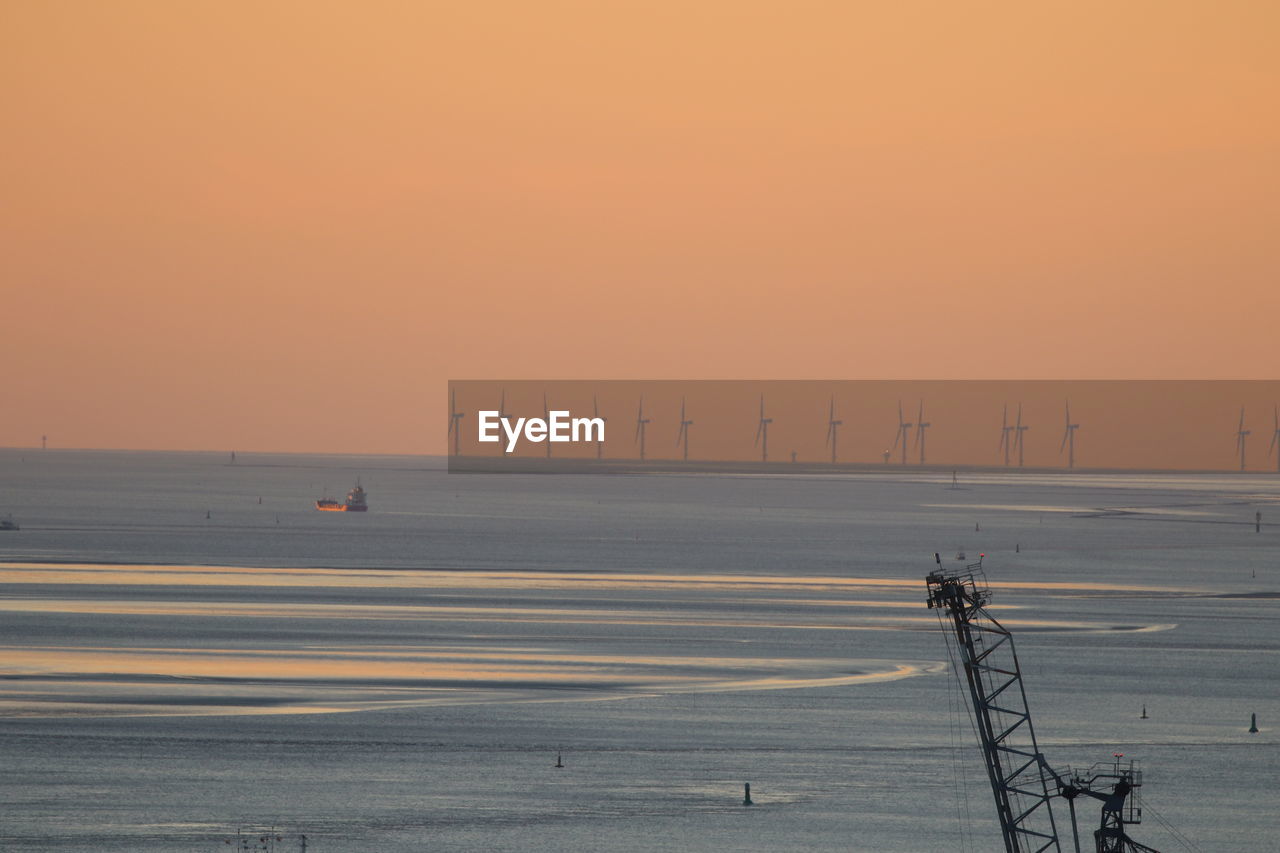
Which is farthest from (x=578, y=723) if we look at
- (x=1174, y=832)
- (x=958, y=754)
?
(x=1174, y=832)

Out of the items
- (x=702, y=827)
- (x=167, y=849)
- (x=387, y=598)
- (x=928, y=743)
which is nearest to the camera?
(x=167, y=849)

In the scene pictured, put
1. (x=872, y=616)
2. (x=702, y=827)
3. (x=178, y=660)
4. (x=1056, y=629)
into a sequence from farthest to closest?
(x=872, y=616), (x=1056, y=629), (x=178, y=660), (x=702, y=827)

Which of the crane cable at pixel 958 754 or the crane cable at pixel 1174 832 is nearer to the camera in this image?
the crane cable at pixel 1174 832

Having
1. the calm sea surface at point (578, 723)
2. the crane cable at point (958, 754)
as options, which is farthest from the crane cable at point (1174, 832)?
the crane cable at point (958, 754)

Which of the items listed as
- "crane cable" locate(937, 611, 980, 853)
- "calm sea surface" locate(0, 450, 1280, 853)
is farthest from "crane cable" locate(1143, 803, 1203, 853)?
"crane cable" locate(937, 611, 980, 853)

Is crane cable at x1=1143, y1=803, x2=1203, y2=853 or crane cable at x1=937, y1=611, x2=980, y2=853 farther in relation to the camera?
crane cable at x1=937, y1=611, x2=980, y2=853

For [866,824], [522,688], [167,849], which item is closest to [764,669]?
[522,688]

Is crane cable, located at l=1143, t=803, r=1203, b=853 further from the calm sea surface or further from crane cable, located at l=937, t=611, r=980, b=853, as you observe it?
crane cable, located at l=937, t=611, r=980, b=853

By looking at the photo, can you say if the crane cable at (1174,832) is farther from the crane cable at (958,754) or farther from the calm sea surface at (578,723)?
the crane cable at (958,754)

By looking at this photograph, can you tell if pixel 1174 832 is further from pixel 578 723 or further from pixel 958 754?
pixel 578 723

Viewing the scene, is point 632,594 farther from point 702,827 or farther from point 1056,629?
point 702,827

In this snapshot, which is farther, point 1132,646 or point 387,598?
point 387,598
